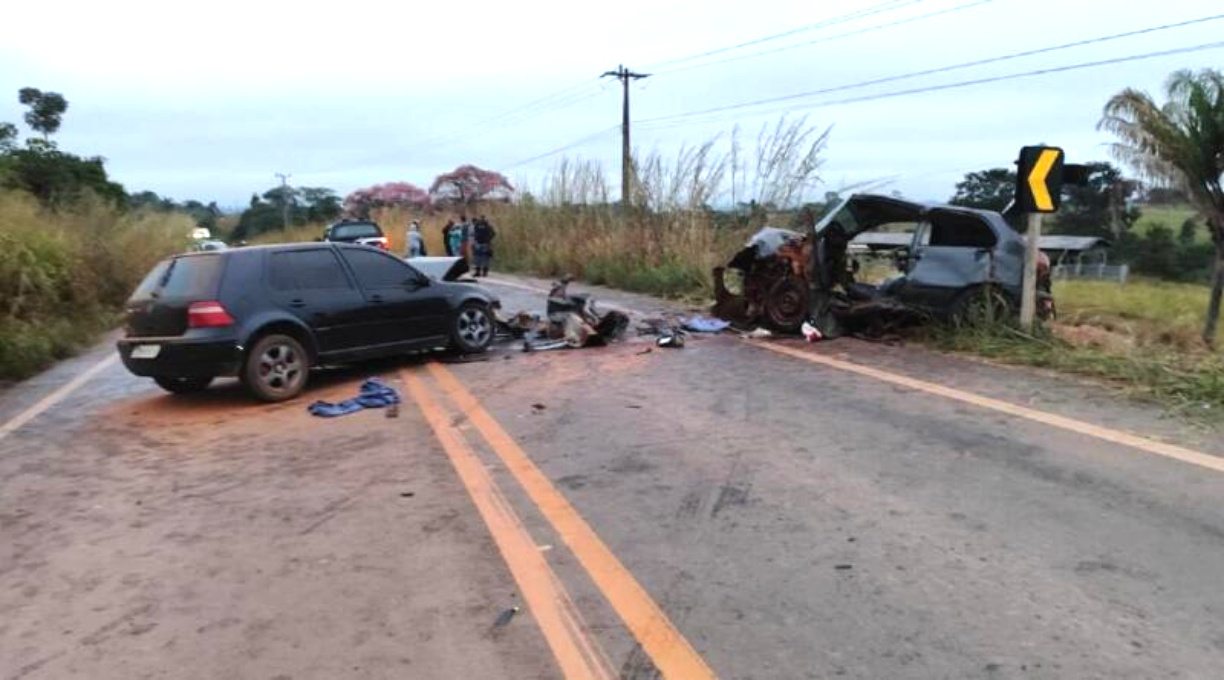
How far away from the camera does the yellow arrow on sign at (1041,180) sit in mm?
10328

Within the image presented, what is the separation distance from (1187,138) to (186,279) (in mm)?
16820

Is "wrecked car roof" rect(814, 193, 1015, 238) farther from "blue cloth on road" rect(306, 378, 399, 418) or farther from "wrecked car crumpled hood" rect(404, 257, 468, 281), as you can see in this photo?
"blue cloth on road" rect(306, 378, 399, 418)

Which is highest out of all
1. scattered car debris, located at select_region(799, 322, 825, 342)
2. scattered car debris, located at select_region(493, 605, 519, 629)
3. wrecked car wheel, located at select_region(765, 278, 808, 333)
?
wrecked car wheel, located at select_region(765, 278, 808, 333)

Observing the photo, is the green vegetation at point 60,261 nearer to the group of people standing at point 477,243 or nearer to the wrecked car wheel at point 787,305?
the group of people standing at point 477,243

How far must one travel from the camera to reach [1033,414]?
7.56 meters

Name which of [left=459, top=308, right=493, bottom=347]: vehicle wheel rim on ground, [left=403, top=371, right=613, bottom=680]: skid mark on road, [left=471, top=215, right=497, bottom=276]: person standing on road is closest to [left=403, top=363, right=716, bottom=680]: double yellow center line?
[left=403, top=371, right=613, bottom=680]: skid mark on road

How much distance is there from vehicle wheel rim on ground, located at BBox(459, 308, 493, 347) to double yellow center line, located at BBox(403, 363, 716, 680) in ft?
A: 13.9

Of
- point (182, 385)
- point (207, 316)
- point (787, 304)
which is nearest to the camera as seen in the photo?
point (207, 316)

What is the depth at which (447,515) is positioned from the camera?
18.0ft

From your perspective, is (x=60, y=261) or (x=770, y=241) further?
(x=60, y=261)

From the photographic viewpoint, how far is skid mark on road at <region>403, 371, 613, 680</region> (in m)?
3.68

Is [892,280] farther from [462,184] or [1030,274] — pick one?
[462,184]

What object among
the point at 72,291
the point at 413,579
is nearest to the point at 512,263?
the point at 72,291

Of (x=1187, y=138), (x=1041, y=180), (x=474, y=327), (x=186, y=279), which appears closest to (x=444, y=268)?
(x=474, y=327)
